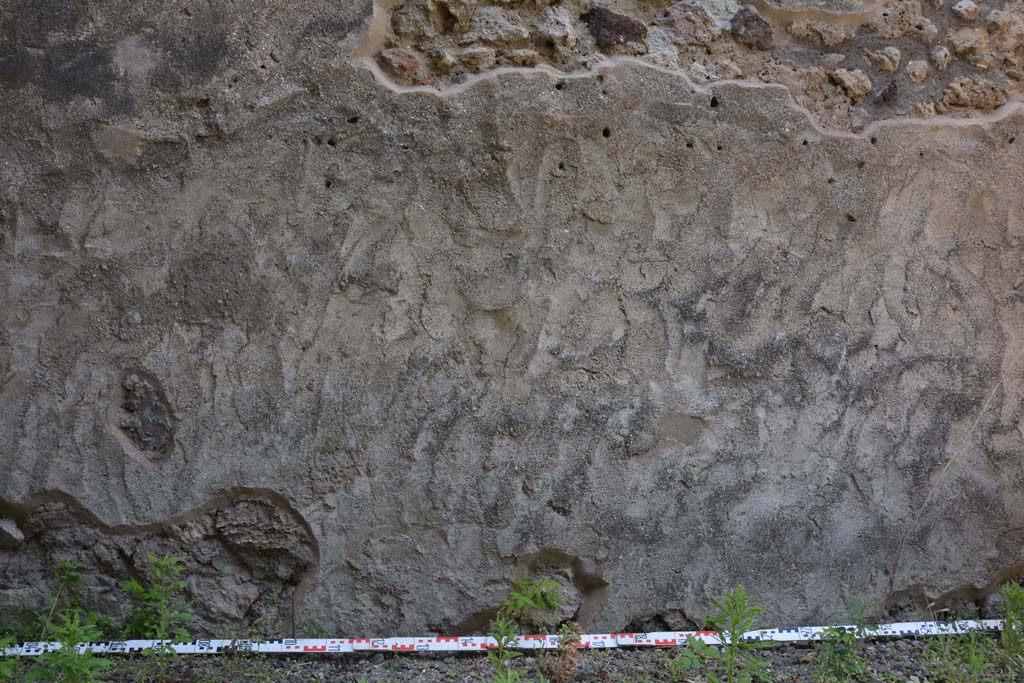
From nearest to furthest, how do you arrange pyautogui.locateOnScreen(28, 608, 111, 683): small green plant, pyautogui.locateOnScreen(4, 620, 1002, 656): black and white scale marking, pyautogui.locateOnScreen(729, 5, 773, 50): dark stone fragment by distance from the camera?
pyautogui.locateOnScreen(28, 608, 111, 683): small green plant → pyautogui.locateOnScreen(4, 620, 1002, 656): black and white scale marking → pyautogui.locateOnScreen(729, 5, 773, 50): dark stone fragment

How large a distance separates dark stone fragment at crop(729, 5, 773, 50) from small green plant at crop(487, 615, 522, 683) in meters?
1.56

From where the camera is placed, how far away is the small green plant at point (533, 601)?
2.32m

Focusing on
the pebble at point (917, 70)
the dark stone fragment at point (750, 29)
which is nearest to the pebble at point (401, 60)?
the dark stone fragment at point (750, 29)

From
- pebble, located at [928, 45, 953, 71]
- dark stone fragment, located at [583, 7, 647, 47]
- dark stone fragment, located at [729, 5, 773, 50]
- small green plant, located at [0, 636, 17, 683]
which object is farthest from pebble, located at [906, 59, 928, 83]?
small green plant, located at [0, 636, 17, 683]

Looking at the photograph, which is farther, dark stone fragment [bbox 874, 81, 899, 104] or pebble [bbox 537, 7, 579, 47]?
dark stone fragment [bbox 874, 81, 899, 104]

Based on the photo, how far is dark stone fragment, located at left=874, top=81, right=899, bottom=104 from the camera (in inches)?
99.2

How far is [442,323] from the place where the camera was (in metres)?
2.37

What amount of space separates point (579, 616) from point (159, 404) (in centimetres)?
114

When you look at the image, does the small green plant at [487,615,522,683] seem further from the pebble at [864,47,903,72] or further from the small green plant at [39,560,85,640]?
the pebble at [864,47,903,72]

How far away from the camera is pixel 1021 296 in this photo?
260cm

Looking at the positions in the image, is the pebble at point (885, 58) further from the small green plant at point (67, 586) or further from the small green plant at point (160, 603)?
the small green plant at point (67, 586)

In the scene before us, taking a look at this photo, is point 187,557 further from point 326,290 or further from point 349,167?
point 349,167

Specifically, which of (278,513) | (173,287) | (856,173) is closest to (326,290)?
(173,287)

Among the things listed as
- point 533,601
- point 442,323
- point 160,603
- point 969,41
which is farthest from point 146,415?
point 969,41
